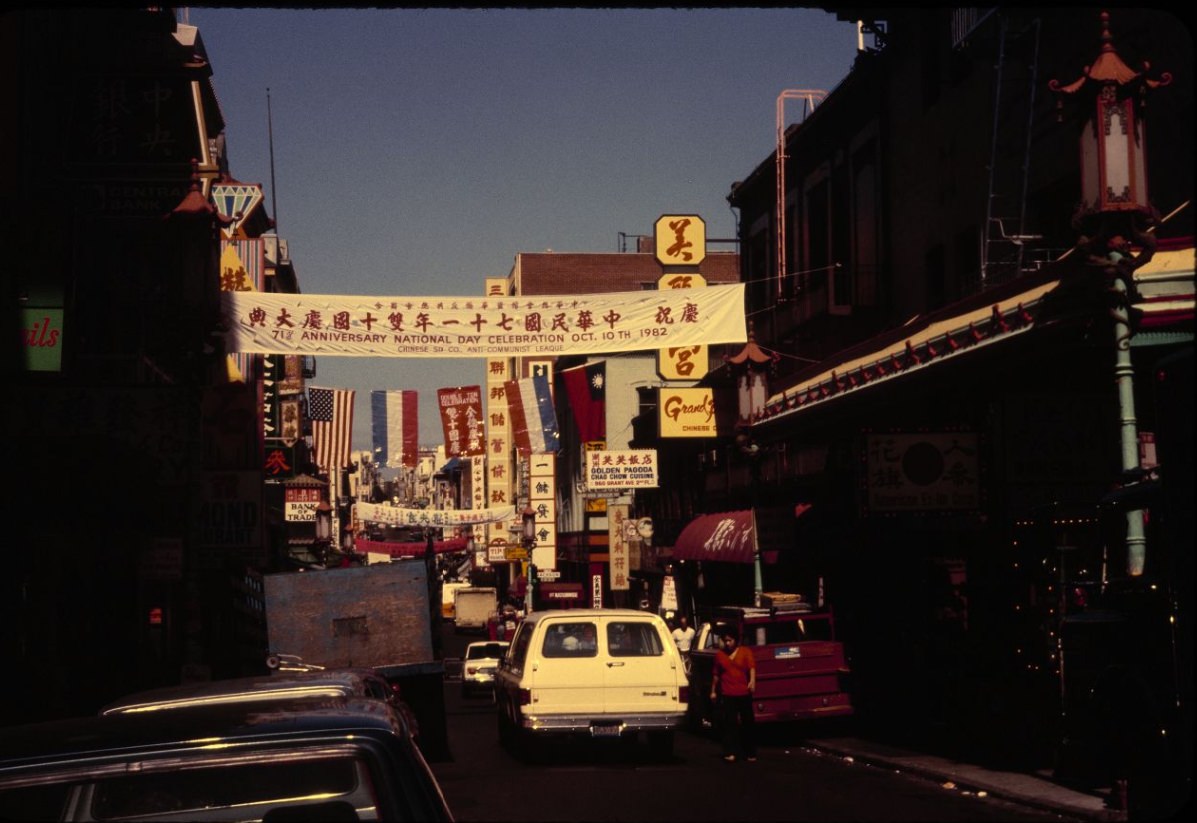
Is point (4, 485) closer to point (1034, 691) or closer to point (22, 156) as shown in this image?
point (22, 156)

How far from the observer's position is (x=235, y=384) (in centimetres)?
3350

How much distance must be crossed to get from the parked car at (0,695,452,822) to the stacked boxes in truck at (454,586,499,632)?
7158 cm

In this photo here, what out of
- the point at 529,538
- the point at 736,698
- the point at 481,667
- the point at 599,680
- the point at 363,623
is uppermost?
the point at 529,538

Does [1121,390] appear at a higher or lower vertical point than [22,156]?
lower

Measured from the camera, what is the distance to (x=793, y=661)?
22219mm

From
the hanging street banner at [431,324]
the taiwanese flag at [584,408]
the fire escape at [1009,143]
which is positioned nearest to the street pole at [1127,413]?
the fire escape at [1009,143]

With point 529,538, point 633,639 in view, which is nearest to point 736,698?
point 633,639

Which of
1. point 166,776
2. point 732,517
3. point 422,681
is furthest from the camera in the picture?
point 732,517

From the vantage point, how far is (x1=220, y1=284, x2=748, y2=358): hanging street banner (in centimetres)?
2456

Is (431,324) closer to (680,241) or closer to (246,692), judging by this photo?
(680,241)

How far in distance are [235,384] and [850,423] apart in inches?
557

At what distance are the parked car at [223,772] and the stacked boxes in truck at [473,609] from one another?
71579 mm

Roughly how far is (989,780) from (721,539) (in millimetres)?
20959

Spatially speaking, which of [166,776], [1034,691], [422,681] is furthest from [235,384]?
[166,776]
